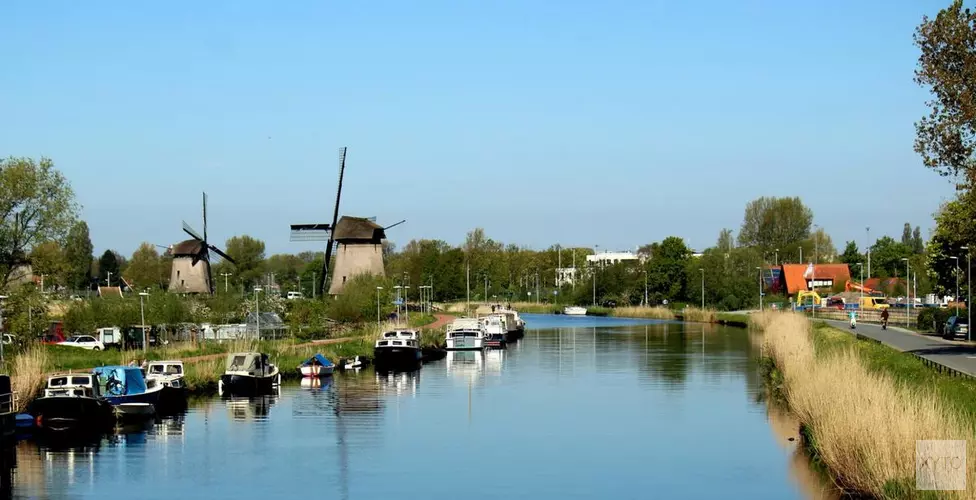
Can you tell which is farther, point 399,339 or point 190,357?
point 399,339

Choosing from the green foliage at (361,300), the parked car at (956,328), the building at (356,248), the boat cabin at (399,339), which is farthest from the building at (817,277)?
the boat cabin at (399,339)

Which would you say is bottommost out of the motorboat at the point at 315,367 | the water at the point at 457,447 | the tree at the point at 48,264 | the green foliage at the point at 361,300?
the water at the point at 457,447

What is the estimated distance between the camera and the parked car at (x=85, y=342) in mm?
68838

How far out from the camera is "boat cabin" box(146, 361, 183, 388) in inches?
1986

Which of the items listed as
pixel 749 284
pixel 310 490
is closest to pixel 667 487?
pixel 310 490

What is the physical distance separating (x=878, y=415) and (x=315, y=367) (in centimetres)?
4429

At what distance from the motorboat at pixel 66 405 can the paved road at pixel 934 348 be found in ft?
99.6

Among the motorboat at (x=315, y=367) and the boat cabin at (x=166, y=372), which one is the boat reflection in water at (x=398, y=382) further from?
the boat cabin at (x=166, y=372)

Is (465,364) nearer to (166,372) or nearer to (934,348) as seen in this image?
(166,372)

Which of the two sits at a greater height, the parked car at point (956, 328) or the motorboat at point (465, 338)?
the parked car at point (956, 328)

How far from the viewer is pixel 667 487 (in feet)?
109

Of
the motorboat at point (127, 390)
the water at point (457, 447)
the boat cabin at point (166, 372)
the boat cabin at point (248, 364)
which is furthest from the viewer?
the boat cabin at point (248, 364)

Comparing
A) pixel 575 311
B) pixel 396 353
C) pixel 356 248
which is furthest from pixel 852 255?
pixel 396 353

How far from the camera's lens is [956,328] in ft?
219
